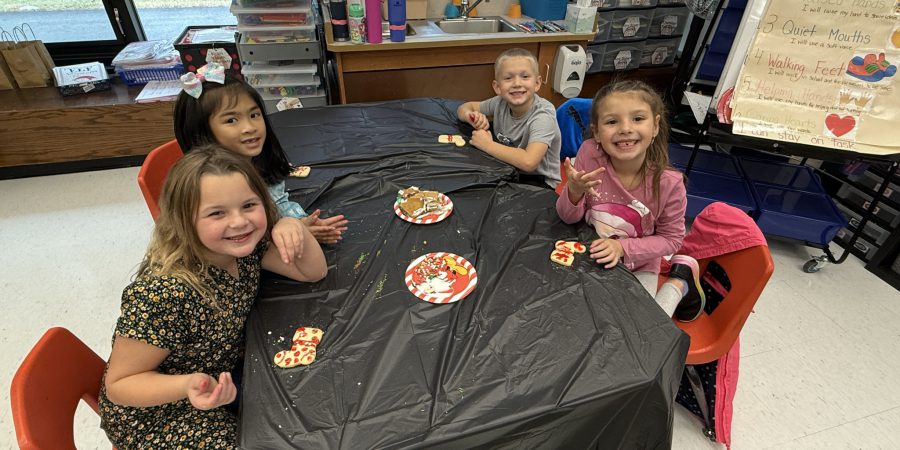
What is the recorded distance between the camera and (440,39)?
8.46ft

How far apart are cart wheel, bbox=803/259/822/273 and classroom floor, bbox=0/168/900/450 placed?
1.1 inches

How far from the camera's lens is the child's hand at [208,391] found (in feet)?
2.64

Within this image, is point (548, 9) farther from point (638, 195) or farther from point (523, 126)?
point (638, 195)

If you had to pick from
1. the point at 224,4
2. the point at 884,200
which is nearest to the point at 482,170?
the point at 884,200

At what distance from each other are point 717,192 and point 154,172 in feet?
8.67

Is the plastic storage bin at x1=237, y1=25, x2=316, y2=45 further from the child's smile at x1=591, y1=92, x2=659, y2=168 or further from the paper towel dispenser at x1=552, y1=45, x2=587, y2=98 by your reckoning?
the child's smile at x1=591, y1=92, x2=659, y2=168

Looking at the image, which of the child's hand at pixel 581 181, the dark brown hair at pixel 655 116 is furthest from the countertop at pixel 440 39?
the child's hand at pixel 581 181

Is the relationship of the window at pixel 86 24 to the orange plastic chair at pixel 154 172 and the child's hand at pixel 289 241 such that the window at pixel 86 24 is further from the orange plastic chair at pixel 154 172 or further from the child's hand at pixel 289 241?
the child's hand at pixel 289 241

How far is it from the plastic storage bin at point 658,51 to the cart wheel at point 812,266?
1.86m

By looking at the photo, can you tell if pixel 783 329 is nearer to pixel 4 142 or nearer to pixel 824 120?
pixel 824 120

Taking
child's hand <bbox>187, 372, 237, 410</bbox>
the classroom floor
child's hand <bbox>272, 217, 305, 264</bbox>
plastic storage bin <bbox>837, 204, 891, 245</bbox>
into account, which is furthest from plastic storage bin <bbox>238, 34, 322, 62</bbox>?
plastic storage bin <bbox>837, 204, 891, 245</bbox>

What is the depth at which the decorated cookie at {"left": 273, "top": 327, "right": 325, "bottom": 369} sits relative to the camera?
89cm

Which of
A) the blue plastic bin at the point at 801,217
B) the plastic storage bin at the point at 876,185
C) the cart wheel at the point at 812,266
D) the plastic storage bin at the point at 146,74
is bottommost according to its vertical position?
the cart wheel at the point at 812,266

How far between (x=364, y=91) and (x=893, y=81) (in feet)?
8.35
